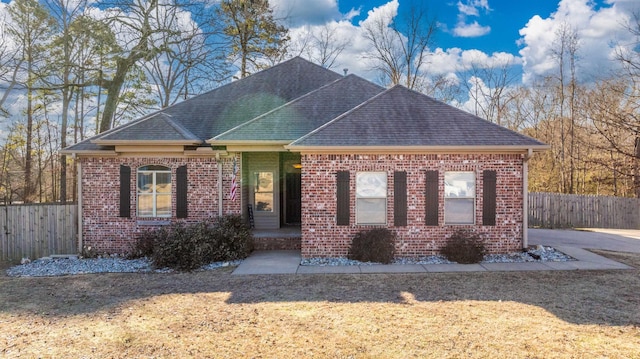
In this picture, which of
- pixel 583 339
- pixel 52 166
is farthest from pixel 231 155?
pixel 52 166

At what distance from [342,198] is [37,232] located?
1005cm

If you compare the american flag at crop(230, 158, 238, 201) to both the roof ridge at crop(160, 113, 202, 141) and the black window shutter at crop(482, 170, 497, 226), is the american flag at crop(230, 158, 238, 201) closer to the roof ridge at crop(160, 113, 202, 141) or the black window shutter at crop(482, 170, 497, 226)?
the roof ridge at crop(160, 113, 202, 141)

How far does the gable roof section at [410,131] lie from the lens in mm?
9883

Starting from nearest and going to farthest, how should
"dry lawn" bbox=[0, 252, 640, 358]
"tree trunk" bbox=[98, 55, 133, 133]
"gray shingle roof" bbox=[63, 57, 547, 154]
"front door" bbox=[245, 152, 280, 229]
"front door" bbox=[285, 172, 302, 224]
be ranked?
"dry lawn" bbox=[0, 252, 640, 358] < "gray shingle roof" bbox=[63, 57, 547, 154] < "front door" bbox=[245, 152, 280, 229] < "front door" bbox=[285, 172, 302, 224] < "tree trunk" bbox=[98, 55, 133, 133]

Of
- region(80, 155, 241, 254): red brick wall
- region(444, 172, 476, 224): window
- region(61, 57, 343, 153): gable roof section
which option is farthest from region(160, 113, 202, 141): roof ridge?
region(444, 172, 476, 224): window

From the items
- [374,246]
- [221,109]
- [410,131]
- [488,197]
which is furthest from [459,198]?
[221,109]

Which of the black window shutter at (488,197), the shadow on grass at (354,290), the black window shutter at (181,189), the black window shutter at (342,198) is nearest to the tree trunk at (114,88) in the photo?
the black window shutter at (181,189)

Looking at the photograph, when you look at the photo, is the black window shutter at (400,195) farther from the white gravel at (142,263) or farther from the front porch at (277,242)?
the front porch at (277,242)

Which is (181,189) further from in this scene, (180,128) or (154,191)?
(180,128)

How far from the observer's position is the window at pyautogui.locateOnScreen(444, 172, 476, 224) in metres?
10.3

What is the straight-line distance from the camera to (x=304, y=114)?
12.3 metres

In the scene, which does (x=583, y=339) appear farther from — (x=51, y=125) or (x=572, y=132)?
(x=51, y=125)

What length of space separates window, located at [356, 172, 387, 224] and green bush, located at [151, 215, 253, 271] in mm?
3521

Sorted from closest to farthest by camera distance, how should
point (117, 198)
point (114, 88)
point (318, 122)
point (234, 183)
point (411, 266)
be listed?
point (411, 266), point (234, 183), point (117, 198), point (318, 122), point (114, 88)
